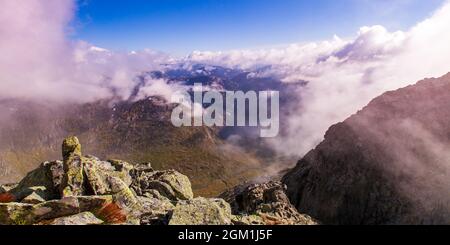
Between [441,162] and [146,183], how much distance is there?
429 feet

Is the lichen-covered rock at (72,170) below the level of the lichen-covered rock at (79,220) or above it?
above

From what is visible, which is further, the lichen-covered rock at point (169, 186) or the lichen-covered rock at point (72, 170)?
the lichen-covered rock at point (169, 186)

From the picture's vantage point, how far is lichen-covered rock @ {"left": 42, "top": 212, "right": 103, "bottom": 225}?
2716 cm

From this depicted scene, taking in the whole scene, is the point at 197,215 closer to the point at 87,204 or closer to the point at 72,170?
the point at 87,204

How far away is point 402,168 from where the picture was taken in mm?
183250

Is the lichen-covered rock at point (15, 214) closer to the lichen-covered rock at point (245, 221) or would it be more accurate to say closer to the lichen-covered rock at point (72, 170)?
the lichen-covered rock at point (72, 170)

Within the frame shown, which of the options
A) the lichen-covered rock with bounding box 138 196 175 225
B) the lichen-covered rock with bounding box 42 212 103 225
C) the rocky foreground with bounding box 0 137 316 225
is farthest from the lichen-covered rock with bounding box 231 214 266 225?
the lichen-covered rock with bounding box 42 212 103 225

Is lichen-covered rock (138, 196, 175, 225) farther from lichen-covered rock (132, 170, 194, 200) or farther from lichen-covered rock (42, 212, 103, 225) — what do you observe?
lichen-covered rock (132, 170, 194, 200)

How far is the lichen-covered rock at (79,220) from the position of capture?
27156 millimetres

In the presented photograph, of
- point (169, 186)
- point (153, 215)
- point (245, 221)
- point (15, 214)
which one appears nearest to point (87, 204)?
point (15, 214)

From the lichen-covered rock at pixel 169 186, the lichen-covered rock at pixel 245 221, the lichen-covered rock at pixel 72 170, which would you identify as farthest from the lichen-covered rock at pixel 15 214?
the lichen-covered rock at pixel 169 186

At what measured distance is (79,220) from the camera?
90.4 ft
